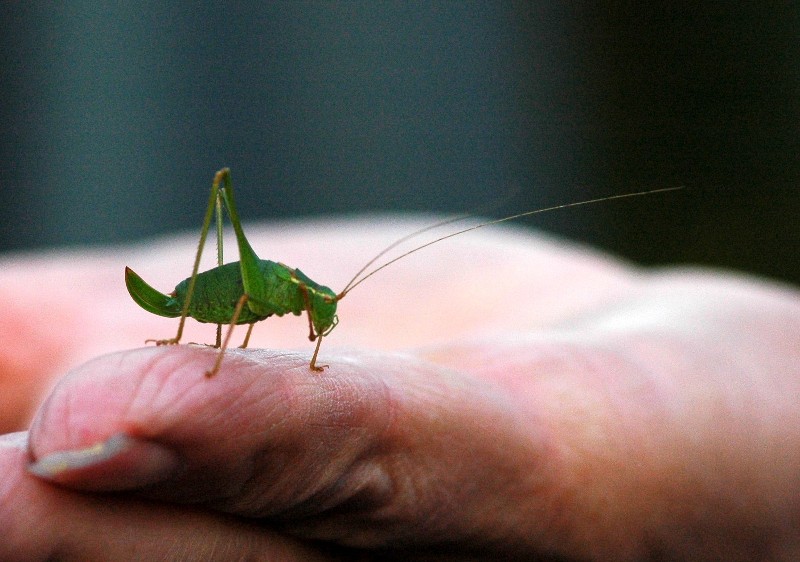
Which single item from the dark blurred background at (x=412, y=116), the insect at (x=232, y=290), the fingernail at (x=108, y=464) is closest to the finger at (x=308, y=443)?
the fingernail at (x=108, y=464)

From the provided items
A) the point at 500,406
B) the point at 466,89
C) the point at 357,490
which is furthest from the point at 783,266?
the point at 357,490

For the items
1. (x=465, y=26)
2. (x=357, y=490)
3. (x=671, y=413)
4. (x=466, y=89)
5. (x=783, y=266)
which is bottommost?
(x=783, y=266)

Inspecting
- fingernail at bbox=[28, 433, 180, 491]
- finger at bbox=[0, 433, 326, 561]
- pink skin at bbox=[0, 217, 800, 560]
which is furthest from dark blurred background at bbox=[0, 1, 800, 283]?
fingernail at bbox=[28, 433, 180, 491]

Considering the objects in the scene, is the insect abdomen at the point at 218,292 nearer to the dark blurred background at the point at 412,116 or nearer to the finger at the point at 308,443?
the finger at the point at 308,443

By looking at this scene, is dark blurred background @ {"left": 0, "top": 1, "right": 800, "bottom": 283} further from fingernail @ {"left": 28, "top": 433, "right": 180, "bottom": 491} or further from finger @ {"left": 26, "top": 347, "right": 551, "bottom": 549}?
fingernail @ {"left": 28, "top": 433, "right": 180, "bottom": 491}

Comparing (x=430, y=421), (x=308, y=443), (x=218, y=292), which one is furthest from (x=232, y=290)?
(x=430, y=421)

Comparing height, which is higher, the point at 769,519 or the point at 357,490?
the point at 357,490

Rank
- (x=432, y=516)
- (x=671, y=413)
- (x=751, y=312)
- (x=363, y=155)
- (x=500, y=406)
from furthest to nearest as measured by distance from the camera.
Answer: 1. (x=363, y=155)
2. (x=751, y=312)
3. (x=671, y=413)
4. (x=500, y=406)
5. (x=432, y=516)

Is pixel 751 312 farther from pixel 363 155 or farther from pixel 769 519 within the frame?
pixel 363 155
